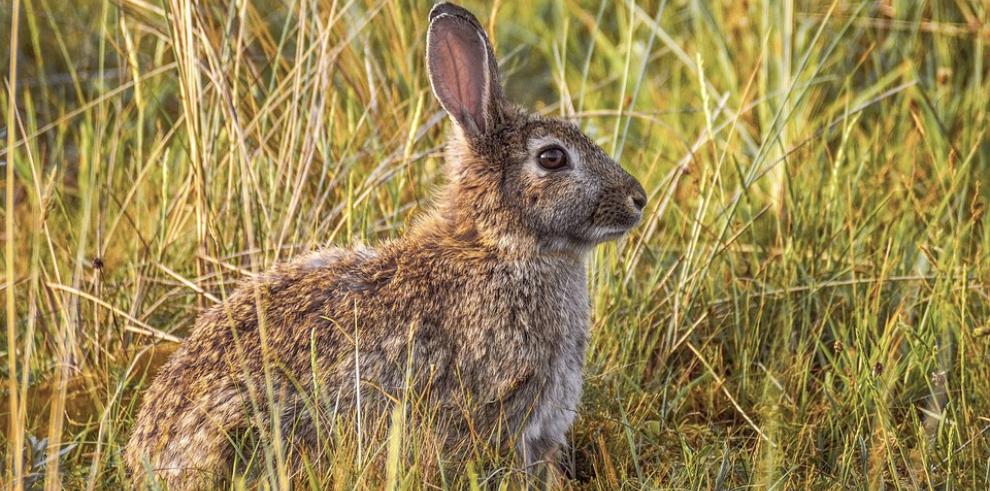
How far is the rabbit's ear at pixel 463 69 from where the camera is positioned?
377 centimetres

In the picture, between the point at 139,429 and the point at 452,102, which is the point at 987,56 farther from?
the point at 139,429

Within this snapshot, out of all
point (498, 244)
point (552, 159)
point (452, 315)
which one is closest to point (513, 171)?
point (552, 159)

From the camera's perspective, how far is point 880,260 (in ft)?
14.6

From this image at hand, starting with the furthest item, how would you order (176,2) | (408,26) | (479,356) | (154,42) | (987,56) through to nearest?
(154,42), (987,56), (408,26), (176,2), (479,356)

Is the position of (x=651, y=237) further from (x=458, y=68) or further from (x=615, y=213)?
(x=458, y=68)

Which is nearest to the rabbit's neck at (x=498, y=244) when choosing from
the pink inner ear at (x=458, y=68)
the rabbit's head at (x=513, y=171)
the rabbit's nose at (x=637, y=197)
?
the rabbit's head at (x=513, y=171)

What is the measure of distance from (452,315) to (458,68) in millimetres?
735

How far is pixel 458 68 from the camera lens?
12.5 feet

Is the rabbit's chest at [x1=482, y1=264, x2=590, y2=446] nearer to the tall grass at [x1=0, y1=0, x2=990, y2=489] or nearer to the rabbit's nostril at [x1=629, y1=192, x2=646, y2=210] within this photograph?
the tall grass at [x1=0, y1=0, x2=990, y2=489]

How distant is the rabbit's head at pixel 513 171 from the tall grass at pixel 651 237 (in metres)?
0.44

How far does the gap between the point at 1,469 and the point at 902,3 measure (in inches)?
169

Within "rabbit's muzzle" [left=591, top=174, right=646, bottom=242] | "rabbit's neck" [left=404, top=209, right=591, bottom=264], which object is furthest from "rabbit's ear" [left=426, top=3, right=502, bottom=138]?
"rabbit's muzzle" [left=591, top=174, right=646, bottom=242]

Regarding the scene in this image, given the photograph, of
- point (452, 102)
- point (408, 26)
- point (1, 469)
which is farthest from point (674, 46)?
point (1, 469)

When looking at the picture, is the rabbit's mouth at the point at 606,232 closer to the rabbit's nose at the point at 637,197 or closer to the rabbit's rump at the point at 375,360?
the rabbit's nose at the point at 637,197
